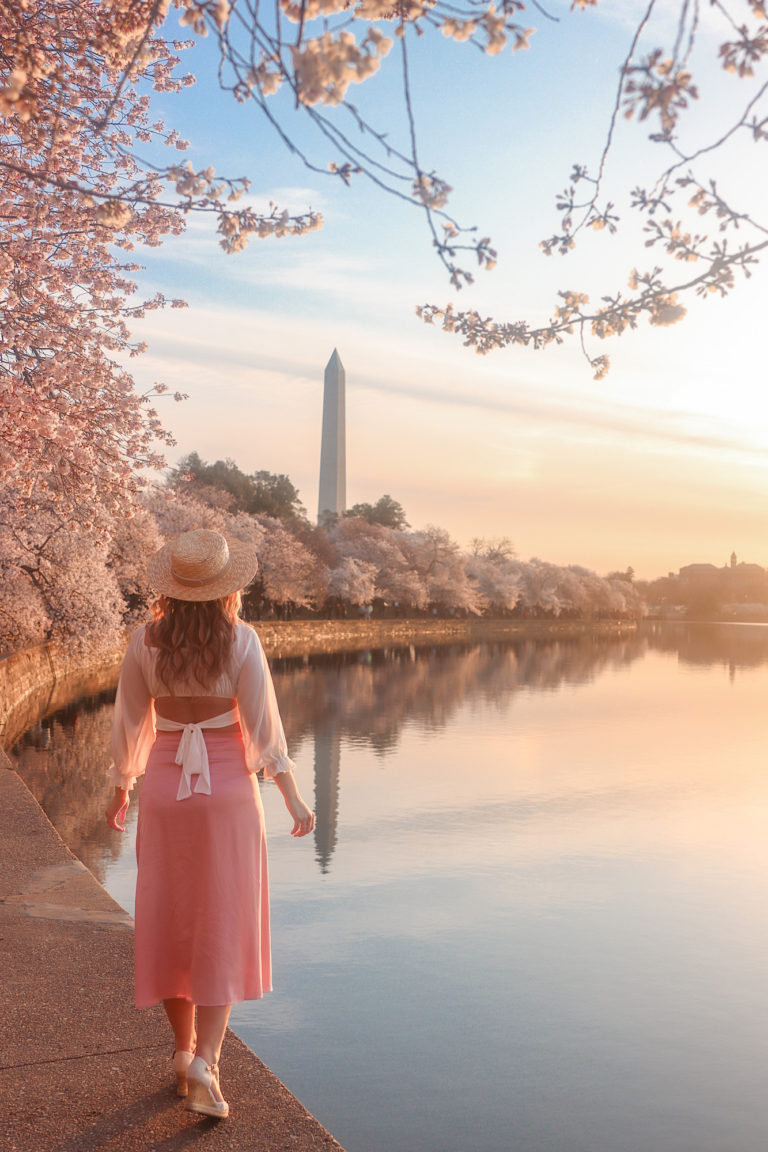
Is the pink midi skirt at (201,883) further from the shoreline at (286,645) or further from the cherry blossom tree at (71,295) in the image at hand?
the shoreline at (286,645)

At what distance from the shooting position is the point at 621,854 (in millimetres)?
10250

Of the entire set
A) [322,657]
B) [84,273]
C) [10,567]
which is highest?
[84,273]

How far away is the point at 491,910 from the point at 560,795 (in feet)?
16.3

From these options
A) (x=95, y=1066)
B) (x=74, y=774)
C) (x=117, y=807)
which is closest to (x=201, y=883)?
(x=117, y=807)

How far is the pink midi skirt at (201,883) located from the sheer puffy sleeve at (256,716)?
0.17ft

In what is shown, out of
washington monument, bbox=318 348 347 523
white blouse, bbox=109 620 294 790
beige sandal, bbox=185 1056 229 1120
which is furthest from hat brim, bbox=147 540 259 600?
washington monument, bbox=318 348 347 523

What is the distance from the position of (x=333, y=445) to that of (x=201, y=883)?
2759 inches

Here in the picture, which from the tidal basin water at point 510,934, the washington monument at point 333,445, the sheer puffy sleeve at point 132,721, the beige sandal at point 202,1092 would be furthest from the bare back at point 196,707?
the washington monument at point 333,445

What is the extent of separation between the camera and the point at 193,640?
10.2 ft

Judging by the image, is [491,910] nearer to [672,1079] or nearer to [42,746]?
[672,1079]

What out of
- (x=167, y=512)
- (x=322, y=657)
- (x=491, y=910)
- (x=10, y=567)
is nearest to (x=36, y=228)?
(x=491, y=910)

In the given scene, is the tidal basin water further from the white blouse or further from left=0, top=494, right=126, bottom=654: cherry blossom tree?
left=0, top=494, right=126, bottom=654: cherry blossom tree

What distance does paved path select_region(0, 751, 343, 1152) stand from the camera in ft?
9.53

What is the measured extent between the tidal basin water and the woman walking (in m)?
2.03
